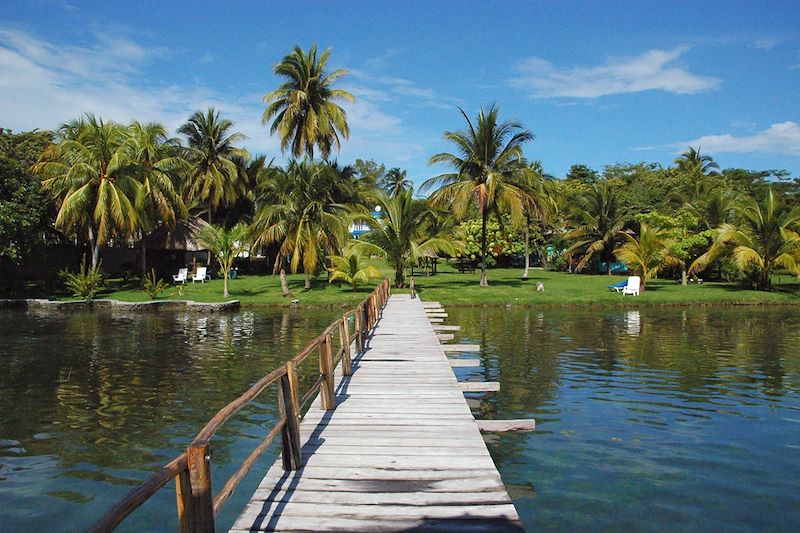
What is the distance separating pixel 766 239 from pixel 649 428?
23.8 meters

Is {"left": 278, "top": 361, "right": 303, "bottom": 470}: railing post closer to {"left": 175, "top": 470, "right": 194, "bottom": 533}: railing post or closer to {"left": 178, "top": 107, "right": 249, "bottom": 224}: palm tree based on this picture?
{"left": 175, "top": 470, "right": 194, "bottom": 533}: railing post

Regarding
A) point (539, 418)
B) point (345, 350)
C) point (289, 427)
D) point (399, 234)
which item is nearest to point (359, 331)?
point (345, 350)

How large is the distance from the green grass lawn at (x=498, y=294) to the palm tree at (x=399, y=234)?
1.97 meters

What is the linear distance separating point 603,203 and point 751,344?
25.0 m

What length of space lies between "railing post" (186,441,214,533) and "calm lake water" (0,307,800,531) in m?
2.52

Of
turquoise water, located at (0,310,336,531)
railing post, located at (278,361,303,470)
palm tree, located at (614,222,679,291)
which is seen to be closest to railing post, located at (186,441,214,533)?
railing post, located at (278,361,303,470)

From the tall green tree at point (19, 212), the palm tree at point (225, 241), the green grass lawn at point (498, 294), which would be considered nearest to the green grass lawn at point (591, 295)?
the green grass lawn at point (498, 294)

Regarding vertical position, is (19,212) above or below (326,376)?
above

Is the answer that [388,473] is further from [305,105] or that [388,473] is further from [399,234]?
[305,105]

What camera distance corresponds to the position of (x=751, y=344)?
16172 millimetres

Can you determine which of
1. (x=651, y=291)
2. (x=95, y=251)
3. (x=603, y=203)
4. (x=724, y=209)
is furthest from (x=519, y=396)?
(x=603, y=203)

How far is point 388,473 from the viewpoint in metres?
5.19

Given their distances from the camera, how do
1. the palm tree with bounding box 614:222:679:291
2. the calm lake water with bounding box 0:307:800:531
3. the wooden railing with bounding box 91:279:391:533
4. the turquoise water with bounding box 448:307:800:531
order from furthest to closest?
the palm tree with bounding box 614:222:679:291 < the calm lake water with bounding box 0:307:800:531 < the turquoise water with bounding box 448:307:800:531 < the wooden railing with bounding box 91:279:391:533

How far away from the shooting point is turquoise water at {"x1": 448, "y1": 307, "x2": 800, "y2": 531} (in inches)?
237
